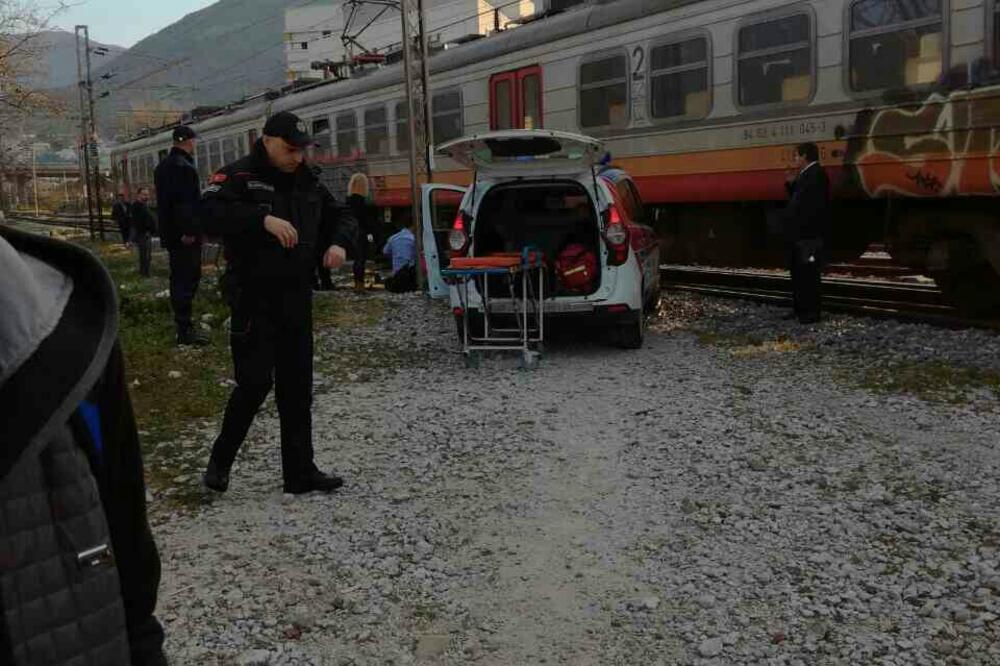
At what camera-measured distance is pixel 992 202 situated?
917cm

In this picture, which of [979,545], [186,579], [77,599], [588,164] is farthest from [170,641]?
[588,164]

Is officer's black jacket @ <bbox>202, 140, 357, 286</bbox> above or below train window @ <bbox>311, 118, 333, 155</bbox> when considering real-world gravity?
below

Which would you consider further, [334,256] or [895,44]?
[895,44]

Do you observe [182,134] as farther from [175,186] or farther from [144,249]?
[144,249]

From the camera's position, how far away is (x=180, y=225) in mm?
9570

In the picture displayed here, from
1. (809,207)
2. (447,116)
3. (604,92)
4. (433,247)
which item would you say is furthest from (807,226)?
(447,116)

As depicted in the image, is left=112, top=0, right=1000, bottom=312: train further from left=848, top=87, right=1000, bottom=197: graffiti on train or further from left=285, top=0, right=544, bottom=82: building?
left=285, top=0, right=544, bottom=82: building

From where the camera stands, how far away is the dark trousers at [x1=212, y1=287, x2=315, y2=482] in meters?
5.00

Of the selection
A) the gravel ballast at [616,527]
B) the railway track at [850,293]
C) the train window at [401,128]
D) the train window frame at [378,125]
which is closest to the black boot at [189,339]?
the gravel ballast at [616,527]

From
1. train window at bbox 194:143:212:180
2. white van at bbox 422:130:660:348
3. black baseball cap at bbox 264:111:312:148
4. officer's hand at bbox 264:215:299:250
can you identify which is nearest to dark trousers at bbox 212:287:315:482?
A: officer's hand at bbox 264:215:299:250

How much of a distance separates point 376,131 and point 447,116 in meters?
2.25

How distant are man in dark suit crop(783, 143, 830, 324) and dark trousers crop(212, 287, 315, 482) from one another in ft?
19.9

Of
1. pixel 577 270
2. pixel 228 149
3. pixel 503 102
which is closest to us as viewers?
pixel 577 270

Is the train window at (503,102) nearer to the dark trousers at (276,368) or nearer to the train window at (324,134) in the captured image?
the train window at (324,134)
